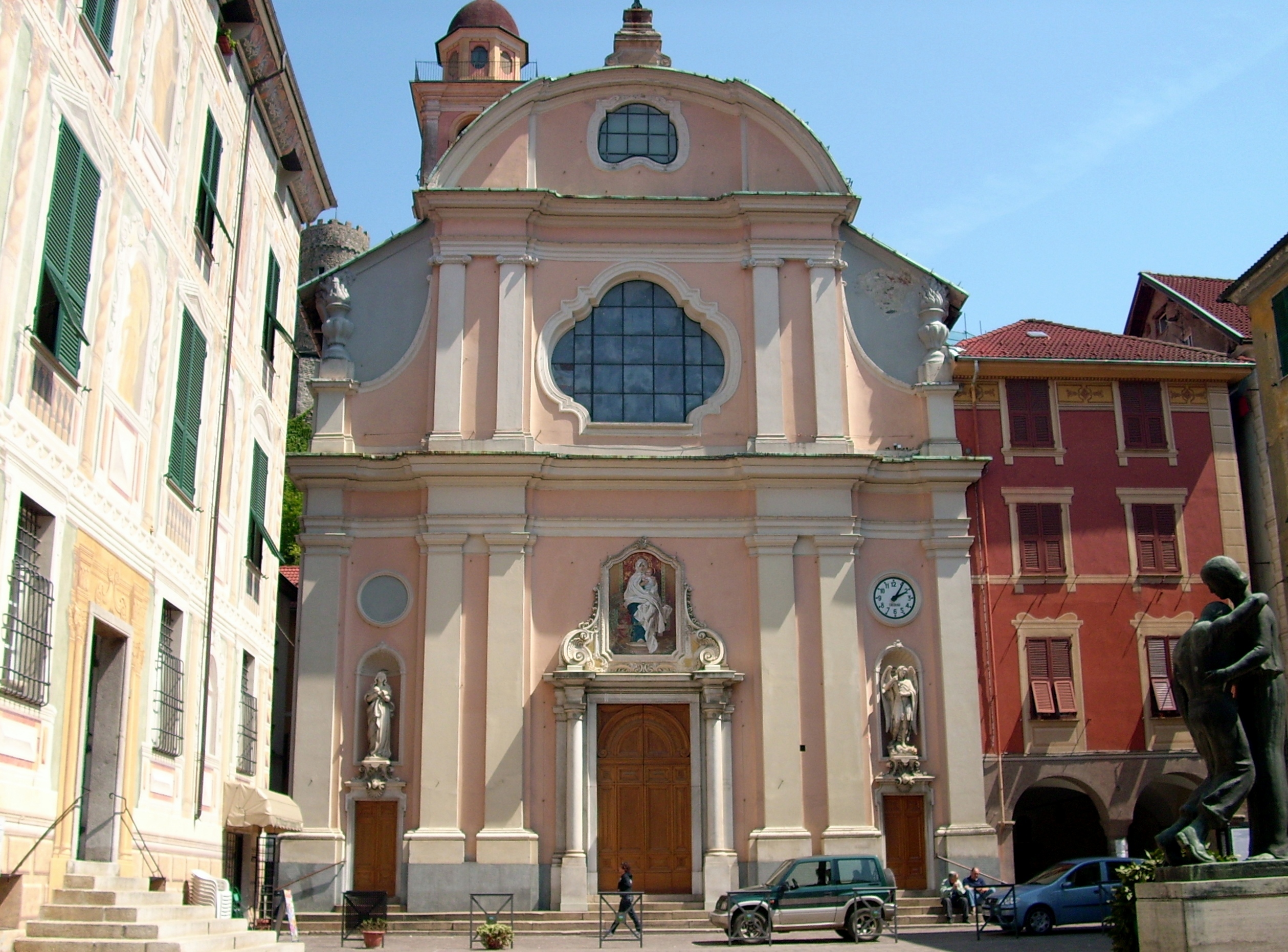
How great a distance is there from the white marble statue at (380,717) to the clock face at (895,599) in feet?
27.7

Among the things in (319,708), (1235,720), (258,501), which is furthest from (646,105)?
(1235,720)

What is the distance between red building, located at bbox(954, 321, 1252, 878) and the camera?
1021 inches

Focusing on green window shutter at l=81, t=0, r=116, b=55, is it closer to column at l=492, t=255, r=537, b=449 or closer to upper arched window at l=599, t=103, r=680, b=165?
column at l=492, t=255, r=537, b=449

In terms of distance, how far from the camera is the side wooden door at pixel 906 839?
2339 centimetres

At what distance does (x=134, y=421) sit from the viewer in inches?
559

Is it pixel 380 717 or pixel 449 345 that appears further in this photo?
pixel 449 345

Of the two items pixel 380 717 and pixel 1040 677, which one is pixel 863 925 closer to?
pixel 1040 677

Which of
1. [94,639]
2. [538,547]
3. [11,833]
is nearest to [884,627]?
[538,547]

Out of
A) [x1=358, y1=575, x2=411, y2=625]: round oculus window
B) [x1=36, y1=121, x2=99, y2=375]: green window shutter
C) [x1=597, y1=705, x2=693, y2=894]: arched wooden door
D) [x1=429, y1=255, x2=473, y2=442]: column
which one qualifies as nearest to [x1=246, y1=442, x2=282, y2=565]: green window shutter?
[x1=358, y1=575, x2=411, y2=625]: round oculus window

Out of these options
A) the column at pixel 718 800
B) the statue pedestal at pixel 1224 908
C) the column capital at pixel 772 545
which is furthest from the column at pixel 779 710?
the statue pedestal at pixel 1224 908

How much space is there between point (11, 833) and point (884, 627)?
16.5 m

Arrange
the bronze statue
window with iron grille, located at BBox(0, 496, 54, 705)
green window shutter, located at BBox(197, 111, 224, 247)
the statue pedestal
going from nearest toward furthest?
1. the statue pedestal
2. the bronze statue
3. window with iron grille, located at BBox(0, 496, 54, 705)
4. green window shutter, located at BBox(197, 111, 224, 247)

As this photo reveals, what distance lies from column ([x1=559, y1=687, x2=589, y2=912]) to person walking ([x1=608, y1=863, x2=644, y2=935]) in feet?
2.23

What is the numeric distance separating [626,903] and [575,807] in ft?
9.13
